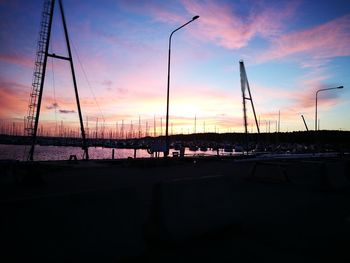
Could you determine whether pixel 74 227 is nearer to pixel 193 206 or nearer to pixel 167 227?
pixel 167 227

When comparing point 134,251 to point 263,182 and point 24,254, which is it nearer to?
point 24,254

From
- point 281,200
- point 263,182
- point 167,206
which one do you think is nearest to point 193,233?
point 167,206

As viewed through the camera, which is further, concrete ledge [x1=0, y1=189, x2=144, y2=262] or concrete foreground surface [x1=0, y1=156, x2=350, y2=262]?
concrete foreground surface [x1=0, y1=156, x2=350, y2=262]

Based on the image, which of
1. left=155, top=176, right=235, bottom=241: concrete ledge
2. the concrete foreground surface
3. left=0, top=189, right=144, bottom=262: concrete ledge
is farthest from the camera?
left=155, top=176, right=235, bottom=241: concrete ledge

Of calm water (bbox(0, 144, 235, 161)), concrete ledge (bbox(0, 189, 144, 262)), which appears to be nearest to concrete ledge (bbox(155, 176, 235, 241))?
concrete ledge (bbox(0, 189, 144, 262))

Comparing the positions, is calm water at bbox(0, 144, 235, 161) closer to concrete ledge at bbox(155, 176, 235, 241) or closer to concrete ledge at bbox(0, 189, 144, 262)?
concrete ledge at bbox(155, 176, 235, 241)

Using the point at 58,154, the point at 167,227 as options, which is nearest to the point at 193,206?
the point at 167,227

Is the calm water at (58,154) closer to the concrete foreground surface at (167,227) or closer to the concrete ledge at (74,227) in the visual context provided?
the concrete foreground surface at (167,227)

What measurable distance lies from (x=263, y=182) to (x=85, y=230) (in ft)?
36.7

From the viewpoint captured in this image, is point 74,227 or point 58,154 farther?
point 58,154

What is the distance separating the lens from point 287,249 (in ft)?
17.9

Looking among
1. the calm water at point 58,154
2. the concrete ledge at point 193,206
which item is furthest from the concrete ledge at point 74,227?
the calm water at point 58,154

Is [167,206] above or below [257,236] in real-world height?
above

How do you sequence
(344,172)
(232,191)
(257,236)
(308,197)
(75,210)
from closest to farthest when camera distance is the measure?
(75,210)
(257,236)
(232,191)
(308,197)
(344,172)
